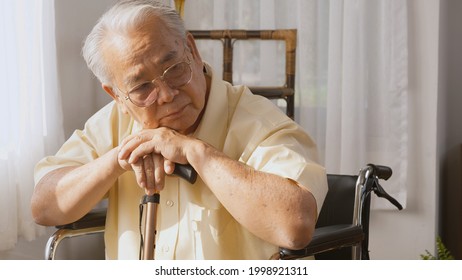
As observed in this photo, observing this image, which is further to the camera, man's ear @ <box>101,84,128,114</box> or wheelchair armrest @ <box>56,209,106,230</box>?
wheelchair armrest @ <box>56,209,106,230</box>

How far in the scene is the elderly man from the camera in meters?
1.53

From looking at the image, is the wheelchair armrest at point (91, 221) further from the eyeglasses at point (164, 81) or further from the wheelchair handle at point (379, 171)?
Answer: the wheelchair handle at point (379, 171)

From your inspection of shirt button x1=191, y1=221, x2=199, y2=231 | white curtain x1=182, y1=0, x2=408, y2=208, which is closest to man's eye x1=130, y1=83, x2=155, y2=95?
shirt button x1=191, y1=221, x2=199, y2=231

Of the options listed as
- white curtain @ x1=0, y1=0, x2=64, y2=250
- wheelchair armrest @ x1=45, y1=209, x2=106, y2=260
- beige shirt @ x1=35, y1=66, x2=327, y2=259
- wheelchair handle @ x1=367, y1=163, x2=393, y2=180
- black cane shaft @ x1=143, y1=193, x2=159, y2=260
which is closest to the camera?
black cane shaft @ x1=143, y1=193, x2=159, y2=260

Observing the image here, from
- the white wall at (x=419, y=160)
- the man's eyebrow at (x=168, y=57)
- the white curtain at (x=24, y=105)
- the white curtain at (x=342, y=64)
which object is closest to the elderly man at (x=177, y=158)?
the man's eyebrow at (x=168, y=57)

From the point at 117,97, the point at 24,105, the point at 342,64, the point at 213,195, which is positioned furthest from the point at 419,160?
the point at 117,97

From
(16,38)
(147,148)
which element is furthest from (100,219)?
(16,38)

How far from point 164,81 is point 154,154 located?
0.15m

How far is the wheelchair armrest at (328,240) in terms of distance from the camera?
1557 millimetres

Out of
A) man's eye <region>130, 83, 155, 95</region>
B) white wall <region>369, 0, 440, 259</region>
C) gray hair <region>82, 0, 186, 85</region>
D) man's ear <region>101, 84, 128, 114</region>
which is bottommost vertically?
white wall <region>369, 0, 440, 259</region>

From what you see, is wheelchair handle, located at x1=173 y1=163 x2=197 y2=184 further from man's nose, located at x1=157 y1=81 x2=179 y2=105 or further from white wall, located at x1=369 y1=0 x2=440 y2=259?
white wall, located at x1=369 y1=0 x2=440 y2=259

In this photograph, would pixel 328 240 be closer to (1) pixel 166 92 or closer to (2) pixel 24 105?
(1) pixel 166 92

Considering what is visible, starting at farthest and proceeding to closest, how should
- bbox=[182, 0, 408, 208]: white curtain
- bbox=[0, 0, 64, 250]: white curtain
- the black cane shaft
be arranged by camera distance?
bbox=[182, 0, 408, 208]: white curtain < bbox=[0, 0, 64, 250]: white curtain < the black cane shaft

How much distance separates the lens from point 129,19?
1.55 meters
